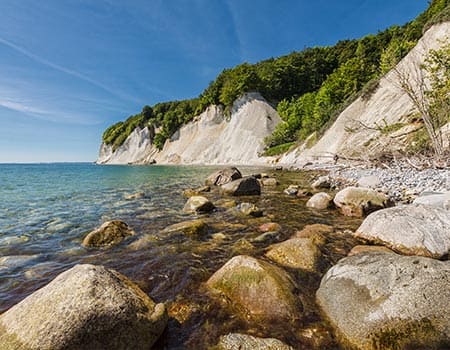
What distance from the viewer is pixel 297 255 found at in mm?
4617

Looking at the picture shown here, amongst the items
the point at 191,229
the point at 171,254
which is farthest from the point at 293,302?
the point at 191,229

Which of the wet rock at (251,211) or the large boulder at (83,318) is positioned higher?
the large boulder at (83,318)

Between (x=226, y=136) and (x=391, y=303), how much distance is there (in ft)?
166

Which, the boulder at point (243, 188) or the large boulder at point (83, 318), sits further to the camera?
the boulder at point (243, 188)

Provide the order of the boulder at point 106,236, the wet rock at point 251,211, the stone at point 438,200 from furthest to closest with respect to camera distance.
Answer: the wet rock at point 251,211
the boulder at point 106,236
the stone at point 438,200

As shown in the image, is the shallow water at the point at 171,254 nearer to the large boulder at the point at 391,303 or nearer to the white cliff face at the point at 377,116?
the large boulder at the point at 391,303

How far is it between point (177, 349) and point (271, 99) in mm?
59094

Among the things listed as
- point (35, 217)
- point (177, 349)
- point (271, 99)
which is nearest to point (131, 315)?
point (177, 349)

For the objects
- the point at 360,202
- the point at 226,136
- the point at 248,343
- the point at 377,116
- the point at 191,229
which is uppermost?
the point at 226,136

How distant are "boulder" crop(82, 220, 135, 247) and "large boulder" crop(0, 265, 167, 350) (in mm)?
3416

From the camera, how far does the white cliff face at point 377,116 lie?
19341 mm

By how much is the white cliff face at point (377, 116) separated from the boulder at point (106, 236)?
54.4 feet

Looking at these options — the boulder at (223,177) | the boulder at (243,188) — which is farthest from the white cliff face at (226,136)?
the boulder at (243,188)

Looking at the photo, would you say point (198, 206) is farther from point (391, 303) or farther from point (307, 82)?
point (307, 82)
